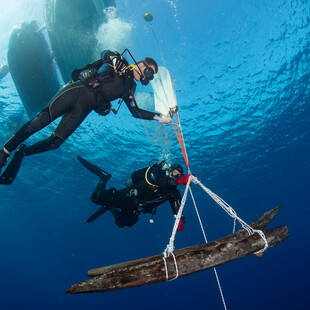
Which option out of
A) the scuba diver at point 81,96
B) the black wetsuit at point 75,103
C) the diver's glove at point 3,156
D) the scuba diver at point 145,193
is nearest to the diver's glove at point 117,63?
the scuba diver at point 81,96

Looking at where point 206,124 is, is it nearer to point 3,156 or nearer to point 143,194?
point 143,194

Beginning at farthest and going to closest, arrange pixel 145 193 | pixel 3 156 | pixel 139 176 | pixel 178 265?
pixel 139 176, pixel 145 193, pixel 3 156, pixel 178 265

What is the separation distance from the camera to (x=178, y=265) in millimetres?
1993

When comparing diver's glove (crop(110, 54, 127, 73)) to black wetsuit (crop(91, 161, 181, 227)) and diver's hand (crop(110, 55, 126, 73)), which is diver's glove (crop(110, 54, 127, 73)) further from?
black wetsuit (crop(91, 161, 181, 227))

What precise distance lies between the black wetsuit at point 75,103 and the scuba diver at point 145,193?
2318 millimetres

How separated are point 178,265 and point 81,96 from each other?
161 inches

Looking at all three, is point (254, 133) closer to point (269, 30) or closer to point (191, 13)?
point (269, 30)

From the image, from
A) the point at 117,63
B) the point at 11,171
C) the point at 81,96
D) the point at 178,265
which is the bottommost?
the point at 178,265

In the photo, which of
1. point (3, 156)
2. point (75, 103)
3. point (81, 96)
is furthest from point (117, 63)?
point (3, 156)

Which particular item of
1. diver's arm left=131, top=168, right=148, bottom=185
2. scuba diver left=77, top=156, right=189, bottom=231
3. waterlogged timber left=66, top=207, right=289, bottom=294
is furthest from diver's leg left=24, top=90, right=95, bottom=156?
waterlogged timber left=66, top=207, right=289, bottom=294

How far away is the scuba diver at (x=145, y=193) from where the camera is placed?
17.4 ft

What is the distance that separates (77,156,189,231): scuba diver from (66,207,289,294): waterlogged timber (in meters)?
2.45

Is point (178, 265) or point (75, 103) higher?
point (75, 103)

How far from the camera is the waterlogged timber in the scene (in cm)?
186
